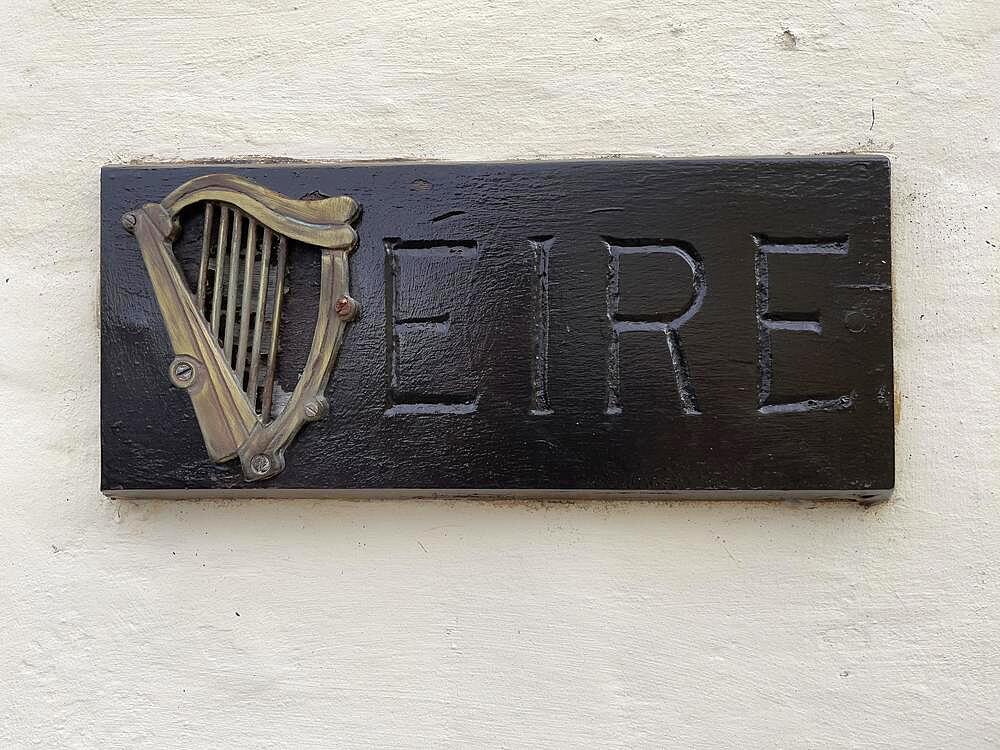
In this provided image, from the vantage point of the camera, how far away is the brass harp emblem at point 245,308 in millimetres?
1134

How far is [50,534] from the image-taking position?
47.6 inches

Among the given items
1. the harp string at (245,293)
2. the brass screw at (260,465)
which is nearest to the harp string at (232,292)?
the harp string at (245,293)

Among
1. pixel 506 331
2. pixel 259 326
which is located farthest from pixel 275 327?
pixel 506 331

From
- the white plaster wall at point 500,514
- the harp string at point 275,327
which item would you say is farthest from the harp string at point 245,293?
the white plaster wall at point 500,514

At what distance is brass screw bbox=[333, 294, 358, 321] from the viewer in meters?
1.14

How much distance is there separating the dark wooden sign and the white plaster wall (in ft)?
0.25

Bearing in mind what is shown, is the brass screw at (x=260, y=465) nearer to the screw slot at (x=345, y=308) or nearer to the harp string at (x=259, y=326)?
the harp string at (x=259, y=326)

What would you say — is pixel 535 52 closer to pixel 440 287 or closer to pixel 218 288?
pixel 440 287

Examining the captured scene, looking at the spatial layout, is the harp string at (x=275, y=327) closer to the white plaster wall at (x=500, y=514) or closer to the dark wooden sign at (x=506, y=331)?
the dark wooden sign at (x=506, y=331)

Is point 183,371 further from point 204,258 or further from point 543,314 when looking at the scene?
point 543,314

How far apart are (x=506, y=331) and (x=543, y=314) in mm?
61

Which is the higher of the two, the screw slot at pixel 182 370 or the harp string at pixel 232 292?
the harp string at pixel 232 292

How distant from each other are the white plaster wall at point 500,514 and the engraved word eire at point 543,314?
0.16 m

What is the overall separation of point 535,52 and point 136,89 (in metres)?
0.64
